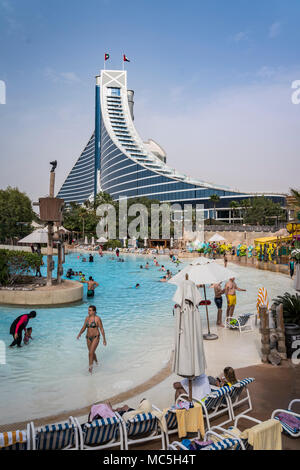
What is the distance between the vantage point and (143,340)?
9492 mm

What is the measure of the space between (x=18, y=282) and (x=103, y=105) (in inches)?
5644

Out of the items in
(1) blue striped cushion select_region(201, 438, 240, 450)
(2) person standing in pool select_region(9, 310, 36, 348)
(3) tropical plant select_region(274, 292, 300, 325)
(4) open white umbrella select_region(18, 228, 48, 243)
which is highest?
(4) open white umbrella select_region(18, 228, 48, 243)

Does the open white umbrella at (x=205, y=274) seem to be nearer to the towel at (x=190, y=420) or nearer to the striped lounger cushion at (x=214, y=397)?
the striped lounger cushion at (x=214, y=397)

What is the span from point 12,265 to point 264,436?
1282 cm

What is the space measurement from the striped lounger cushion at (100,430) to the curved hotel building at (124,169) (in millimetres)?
83719

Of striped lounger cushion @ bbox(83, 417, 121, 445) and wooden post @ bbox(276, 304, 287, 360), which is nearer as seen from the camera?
striped lounger cushion @ bbox(83, 417, 121, 445)

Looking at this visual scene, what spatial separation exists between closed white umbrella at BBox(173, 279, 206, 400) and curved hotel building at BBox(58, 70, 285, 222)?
3230 inches

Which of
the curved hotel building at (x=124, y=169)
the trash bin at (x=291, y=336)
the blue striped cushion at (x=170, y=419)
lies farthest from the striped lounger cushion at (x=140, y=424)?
the curved hotel building at (x=124, y=169)

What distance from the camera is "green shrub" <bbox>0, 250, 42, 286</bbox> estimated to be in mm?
14187

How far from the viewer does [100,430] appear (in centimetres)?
365

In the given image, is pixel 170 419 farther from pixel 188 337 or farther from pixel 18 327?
pixel 18 327

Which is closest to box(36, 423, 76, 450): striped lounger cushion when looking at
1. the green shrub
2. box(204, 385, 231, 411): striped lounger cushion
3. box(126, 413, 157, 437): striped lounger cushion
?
box(126, 413, 157, 437): striped lounger cushion

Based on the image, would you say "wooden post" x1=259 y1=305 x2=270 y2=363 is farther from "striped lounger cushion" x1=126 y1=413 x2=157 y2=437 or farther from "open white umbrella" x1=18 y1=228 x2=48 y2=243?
"open white umbrella" x1=18 y1=228 x2=48 y2=243

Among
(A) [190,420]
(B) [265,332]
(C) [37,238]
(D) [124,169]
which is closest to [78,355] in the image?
(B) [265,332]
